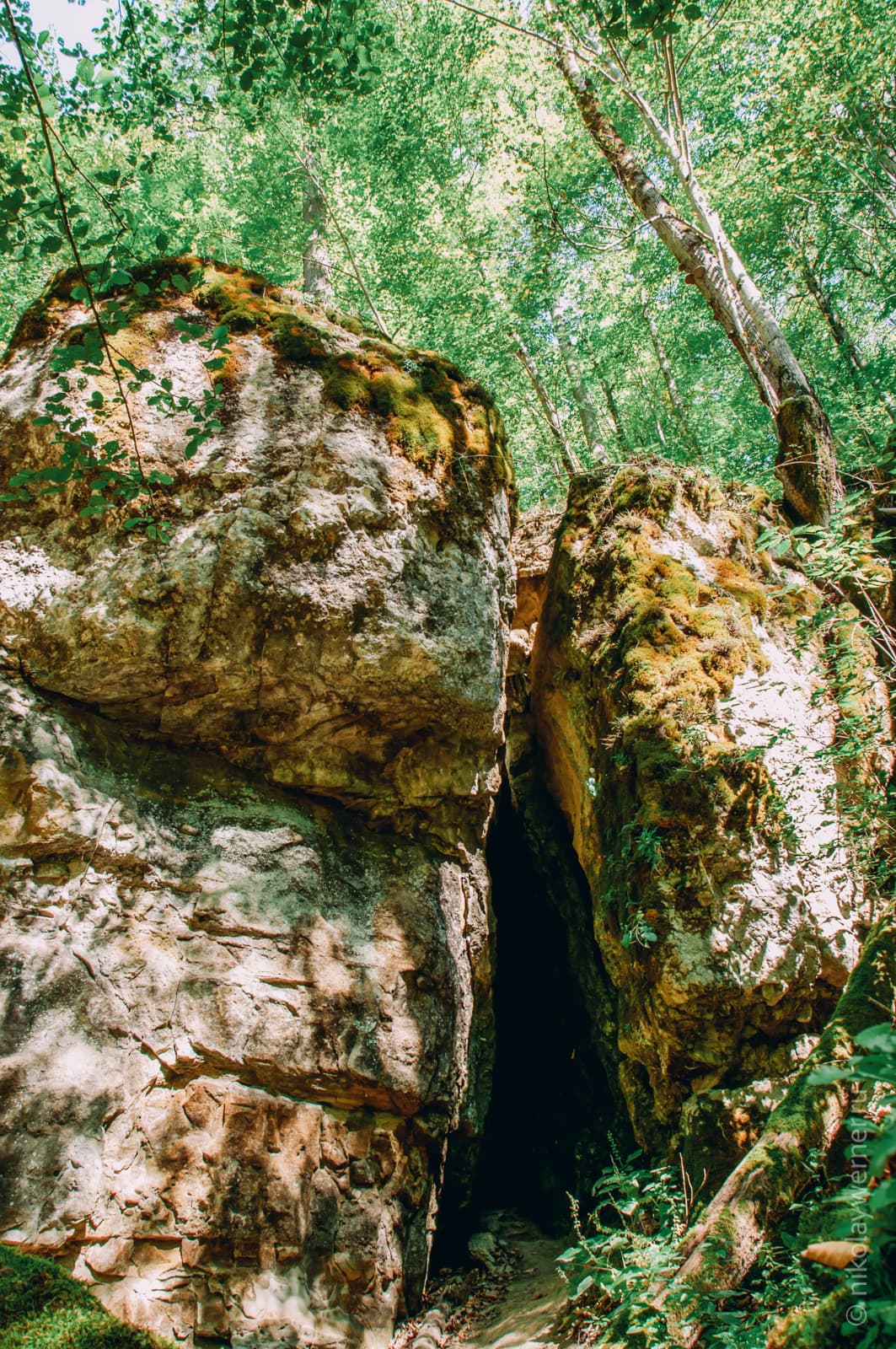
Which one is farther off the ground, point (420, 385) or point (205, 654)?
point (420, 385)

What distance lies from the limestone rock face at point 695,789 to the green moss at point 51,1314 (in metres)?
3.28

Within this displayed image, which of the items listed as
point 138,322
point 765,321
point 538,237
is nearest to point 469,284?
point 538,237

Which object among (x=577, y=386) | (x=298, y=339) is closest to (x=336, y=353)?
(x=298, y=339)

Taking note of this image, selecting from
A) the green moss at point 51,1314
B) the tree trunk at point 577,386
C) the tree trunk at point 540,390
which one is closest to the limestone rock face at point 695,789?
the green moss at point 51,1314

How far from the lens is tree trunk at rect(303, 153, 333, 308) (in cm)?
1196

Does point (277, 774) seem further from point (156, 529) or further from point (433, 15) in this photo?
point (433, 15)

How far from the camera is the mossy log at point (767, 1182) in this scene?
278 centimetres

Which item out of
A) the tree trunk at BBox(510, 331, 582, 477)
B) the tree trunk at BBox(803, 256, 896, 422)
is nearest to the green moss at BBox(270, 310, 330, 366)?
the tree trunk at BBox(510, 331, 582, 477)

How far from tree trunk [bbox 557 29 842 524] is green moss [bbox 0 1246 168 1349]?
7361mm

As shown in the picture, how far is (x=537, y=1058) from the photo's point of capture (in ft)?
23.2

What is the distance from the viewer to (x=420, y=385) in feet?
20.1

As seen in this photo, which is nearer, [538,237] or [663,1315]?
[663,1315]

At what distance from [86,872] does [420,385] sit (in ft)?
15.2

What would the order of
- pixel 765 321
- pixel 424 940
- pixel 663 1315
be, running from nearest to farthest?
pixel 663 1315, pixel 424 940, pixel 765 321
